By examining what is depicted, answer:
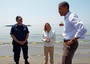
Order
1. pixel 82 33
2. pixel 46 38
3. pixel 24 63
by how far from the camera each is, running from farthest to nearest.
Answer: pixel 24 63 < pixel 46 38 < pixel 82 33

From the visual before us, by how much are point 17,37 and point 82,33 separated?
6043mm

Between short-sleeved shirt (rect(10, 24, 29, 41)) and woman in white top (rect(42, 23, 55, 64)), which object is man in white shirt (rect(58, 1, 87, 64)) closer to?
woman in white top (rect(42, 23, 55, 64))

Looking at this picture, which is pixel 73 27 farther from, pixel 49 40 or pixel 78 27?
pixel 49 40

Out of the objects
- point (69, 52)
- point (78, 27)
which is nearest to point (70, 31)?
point (78, 27)

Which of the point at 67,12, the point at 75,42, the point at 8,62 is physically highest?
the point at 67,12

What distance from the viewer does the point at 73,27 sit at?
22.5 feet

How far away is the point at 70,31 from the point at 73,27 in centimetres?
12

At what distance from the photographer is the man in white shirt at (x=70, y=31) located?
263 inches

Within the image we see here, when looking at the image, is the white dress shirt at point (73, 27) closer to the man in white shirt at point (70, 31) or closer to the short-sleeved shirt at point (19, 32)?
the man in white shirt at point (70, 31)

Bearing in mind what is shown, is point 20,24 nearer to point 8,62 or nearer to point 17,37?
point 17,37

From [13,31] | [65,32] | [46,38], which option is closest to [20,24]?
[13,31]

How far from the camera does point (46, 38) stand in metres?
12.1

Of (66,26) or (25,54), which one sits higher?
(66,26)

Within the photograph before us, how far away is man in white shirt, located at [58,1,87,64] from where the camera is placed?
6.69 m
